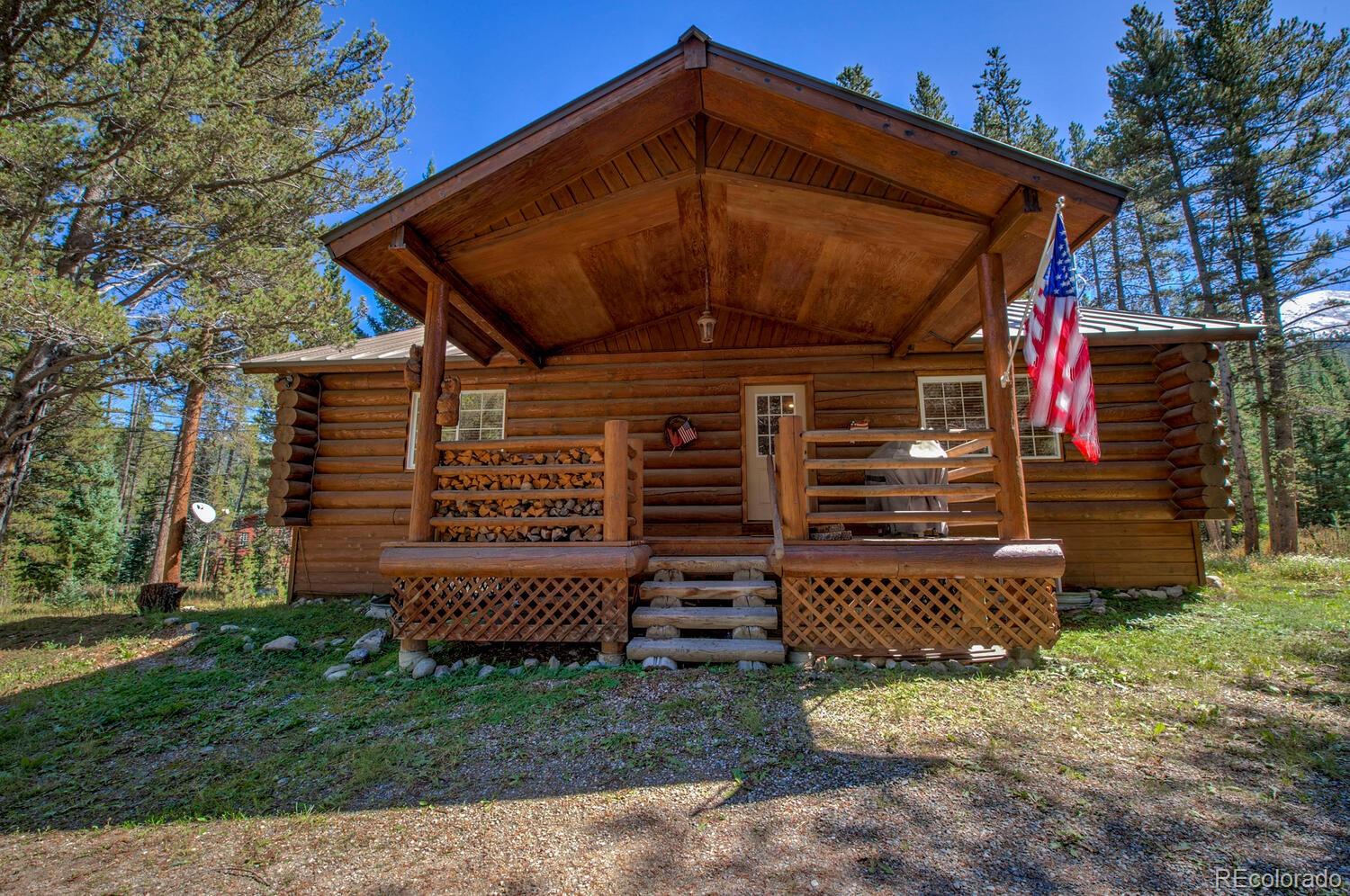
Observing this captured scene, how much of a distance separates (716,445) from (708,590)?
10.6 feet

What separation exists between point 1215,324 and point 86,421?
81.8ft

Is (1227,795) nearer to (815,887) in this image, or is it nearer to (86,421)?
(815,887)

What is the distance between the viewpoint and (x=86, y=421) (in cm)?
1636

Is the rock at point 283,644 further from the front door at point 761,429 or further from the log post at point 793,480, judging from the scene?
the front door at point 761,429

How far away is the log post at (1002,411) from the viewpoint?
482cm

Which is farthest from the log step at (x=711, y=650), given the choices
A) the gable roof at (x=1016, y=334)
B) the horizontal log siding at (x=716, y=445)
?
the gable roof at (x=1016, y=334)

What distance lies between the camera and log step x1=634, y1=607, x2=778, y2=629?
505 centimetres

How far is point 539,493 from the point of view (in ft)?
17.7

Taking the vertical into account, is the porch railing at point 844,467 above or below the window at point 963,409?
below

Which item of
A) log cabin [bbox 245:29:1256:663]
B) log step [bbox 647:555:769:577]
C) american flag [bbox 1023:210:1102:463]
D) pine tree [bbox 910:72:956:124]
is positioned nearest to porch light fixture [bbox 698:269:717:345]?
log cabin [bbox 245:29:1256:663]

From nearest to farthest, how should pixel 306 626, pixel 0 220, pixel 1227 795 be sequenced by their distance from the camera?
pixel 1227 795, pixel 306 626, pixel 0 220

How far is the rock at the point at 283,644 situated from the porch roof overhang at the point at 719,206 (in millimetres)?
3726

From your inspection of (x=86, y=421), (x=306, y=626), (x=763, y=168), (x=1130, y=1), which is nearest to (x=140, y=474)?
(x=86, y=421)

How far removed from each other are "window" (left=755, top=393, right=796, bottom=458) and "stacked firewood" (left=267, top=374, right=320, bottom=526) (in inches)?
261
